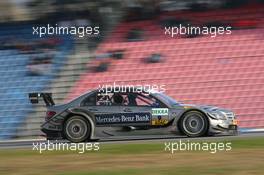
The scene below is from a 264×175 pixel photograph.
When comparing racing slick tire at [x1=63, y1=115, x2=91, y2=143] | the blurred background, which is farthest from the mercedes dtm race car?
the blurred background

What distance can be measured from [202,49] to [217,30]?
1268 mm

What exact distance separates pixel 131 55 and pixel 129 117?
7966 mm

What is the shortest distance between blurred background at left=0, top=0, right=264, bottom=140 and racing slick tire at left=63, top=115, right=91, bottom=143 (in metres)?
4.51

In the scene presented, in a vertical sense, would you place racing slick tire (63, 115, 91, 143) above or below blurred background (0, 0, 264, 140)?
below

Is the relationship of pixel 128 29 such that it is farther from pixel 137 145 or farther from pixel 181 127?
pixel 137 145

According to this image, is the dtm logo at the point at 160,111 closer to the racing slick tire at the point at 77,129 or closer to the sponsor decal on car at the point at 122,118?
the sponsor decal on car at the point at 122,118

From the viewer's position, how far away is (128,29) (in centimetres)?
2262

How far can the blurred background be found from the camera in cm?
1930

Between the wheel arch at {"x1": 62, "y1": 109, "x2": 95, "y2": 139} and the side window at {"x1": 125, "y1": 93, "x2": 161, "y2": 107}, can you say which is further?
the side window at {"x1": 125, "y1": 93, "x2": 161, "y2": 107}

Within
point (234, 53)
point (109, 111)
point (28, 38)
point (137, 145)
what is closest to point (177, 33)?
point (234, 53)

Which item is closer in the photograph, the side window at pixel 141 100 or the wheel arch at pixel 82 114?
the wheel arch at pixel 82 114

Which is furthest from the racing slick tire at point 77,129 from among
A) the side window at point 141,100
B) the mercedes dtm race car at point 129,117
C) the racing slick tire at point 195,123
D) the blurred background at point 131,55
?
the blurred background at point 131,55

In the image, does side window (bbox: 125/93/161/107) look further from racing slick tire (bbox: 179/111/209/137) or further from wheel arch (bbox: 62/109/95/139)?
Result: wheel arch (bbox: 62/109/95/139)

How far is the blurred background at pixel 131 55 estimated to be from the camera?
19297mm
